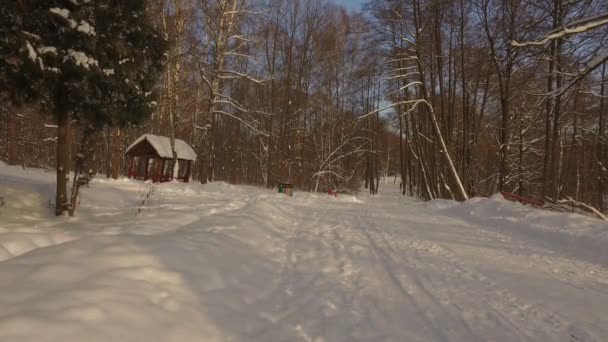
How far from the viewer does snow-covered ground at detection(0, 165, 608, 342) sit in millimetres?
3296

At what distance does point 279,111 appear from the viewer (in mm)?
30562

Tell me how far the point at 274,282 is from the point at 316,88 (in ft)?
93.9

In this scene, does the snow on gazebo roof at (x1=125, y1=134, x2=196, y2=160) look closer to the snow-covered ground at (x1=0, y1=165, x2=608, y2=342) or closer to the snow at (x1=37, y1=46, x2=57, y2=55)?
the snow-covered ground at (x1=0, y1=165, x2=608, y2=342)

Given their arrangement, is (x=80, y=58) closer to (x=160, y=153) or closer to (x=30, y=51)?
(x=30, y=51)

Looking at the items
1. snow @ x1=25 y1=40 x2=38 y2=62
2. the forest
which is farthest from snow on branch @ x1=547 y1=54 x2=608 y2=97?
snow @ x1=25 y1=40 x2=38 y2=62

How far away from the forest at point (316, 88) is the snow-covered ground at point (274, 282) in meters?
2.67

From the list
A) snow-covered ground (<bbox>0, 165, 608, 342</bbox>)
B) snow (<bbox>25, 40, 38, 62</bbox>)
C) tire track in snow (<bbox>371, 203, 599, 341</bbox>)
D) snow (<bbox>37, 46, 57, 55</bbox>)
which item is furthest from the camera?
snow (<bbox>37, 46, 57, 55</bbox>)

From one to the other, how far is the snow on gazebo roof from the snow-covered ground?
13.6 metres

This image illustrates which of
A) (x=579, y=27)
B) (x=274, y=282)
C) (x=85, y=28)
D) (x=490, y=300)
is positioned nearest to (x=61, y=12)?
(x=85, y=28)

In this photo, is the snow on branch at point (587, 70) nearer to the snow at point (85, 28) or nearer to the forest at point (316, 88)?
the forest at point (316, 88)

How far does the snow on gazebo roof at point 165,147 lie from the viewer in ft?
71.2

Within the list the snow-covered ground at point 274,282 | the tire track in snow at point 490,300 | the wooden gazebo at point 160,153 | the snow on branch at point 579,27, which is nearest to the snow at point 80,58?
the snow-covered ground at point 274,282

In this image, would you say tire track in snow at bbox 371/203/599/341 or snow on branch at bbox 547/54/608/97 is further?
snow on branch at bbox 547/54/608/97

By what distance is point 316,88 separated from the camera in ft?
106
